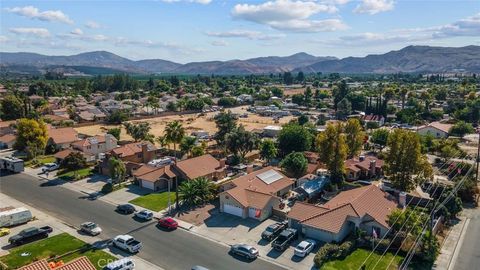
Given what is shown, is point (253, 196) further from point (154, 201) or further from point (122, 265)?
point (122, 265)

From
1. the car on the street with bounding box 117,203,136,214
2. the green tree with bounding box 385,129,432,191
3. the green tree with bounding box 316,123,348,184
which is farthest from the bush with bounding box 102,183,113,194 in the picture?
the green tree with bounding box 385,129,432,191

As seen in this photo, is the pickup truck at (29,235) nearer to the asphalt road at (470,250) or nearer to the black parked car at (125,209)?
the black parked car at (125,209)

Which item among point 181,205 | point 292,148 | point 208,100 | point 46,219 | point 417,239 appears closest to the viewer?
point 417,239

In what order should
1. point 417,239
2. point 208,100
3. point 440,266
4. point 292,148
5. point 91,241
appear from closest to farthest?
point 440,266 < point 417,239 < point 91,241 < point 292,148 < point 208,100

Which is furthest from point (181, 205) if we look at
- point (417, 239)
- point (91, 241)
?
point (417, 239)

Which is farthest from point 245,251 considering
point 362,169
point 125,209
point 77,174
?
point 77,174

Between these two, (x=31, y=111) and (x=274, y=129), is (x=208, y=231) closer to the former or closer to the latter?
(x=274, y=129)

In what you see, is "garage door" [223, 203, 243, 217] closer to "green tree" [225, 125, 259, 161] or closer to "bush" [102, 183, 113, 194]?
"bush" [102, 183, 113, 194]

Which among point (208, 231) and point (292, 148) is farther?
point (292, 148)
